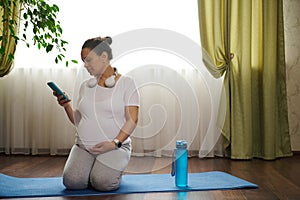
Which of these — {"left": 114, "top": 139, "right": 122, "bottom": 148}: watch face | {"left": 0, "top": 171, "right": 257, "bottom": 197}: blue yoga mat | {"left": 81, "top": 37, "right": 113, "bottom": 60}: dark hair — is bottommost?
{"left": 0, "top": 171, "right": 257, "bottom": 197}: blue yoga mat

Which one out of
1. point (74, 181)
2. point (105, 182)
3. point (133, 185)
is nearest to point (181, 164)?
point (133, 185)

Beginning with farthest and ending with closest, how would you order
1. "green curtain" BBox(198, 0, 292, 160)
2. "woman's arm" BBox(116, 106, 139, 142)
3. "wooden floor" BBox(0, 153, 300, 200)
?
"green curtain" BBox(198, 0, 292, 160) → "woman's arm" BBox(116, 106, 139, 142) → "wooden floor" BBox(0, 153, 300, 200)

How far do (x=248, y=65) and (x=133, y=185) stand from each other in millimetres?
1625

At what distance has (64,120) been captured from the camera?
3.65 m

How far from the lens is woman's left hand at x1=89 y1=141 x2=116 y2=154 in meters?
2.20

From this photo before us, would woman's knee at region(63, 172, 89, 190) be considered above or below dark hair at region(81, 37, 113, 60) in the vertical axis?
below

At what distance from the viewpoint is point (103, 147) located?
7.25 feet

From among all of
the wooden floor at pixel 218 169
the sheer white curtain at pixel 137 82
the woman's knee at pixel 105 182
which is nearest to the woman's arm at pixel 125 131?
the woman's knee at pixel 105 182

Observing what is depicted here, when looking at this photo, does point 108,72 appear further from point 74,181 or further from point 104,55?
point 74,181

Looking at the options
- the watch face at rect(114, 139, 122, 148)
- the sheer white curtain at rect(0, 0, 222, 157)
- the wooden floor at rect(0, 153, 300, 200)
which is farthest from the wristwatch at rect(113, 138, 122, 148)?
the sheer white curtain at rect(0, 0, 222, 157)

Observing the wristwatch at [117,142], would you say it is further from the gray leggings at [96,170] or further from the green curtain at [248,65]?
the green curtain at [248,65]

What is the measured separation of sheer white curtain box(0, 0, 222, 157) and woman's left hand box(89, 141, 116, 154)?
1289 millimetres

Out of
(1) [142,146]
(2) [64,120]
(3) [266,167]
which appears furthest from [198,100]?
(2) [64,120]

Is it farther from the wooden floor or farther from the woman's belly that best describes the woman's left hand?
the wooden floor
